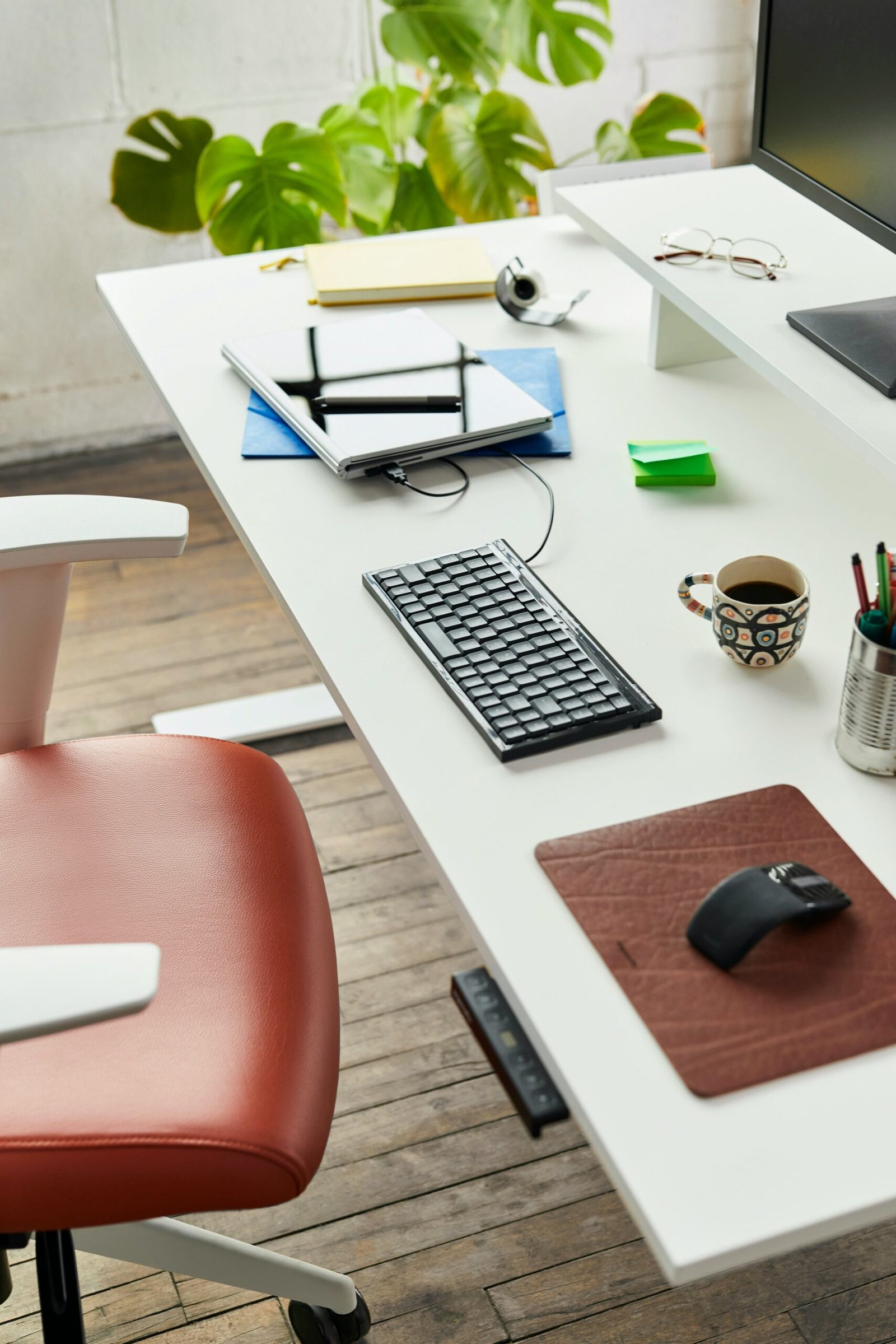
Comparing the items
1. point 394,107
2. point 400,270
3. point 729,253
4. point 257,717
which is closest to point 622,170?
point 400,270

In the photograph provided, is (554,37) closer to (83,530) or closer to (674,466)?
(674,466)

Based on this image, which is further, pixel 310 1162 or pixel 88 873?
pixel 88 873

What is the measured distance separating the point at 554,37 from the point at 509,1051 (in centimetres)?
212

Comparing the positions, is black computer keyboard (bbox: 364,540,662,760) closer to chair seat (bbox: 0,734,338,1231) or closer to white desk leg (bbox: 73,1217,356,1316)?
chair seat (bbox: 0,734,338,1231)

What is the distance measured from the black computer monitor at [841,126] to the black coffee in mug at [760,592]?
0.70 ft

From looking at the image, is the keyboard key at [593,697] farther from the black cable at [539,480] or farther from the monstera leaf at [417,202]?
the monstera leaf at [417,202]

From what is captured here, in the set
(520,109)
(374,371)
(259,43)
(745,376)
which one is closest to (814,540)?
(745,376)

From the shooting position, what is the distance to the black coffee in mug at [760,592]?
1.08 metres

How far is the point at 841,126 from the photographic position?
1260 mm

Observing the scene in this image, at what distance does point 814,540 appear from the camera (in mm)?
1233

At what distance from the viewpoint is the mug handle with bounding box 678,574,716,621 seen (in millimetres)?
1080

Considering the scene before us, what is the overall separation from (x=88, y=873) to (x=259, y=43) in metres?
2.26

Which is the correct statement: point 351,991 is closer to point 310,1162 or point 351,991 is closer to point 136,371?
point 310,1162

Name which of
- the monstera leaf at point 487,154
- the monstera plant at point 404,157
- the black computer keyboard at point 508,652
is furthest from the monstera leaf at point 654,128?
the black computer keyboard at point 508,652
